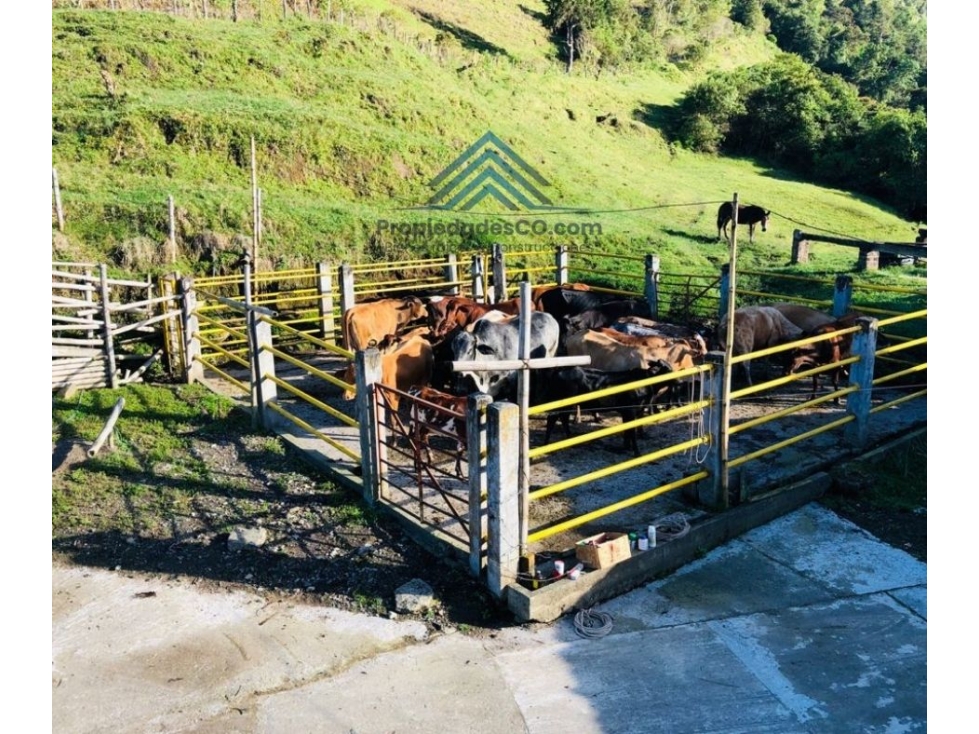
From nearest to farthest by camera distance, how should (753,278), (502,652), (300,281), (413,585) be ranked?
(502,652)
(413,585)
(300,281)
(753,278)

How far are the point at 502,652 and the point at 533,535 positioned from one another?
86 cm

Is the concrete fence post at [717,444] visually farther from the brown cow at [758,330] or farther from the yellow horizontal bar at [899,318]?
the brown cow at [758,330]

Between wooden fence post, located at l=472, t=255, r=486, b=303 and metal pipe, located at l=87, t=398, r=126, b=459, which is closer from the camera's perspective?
metal pipe, located at l=87, t=398, r=126, b=459

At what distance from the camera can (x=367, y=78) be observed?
84.5 ft

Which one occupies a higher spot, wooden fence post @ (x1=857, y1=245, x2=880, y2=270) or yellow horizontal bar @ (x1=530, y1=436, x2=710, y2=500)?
wooden fence post @ (x1=857, y1=245, x2=880, y2=270)

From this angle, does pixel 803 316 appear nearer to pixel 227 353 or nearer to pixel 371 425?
pixel 371 425

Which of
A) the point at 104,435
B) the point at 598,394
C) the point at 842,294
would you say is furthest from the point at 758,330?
the point at 104,435

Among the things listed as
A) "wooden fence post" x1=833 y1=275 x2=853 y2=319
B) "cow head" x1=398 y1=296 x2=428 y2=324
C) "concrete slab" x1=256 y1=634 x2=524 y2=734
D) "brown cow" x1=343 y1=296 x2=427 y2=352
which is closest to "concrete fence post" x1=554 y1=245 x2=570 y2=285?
"brown cow" x1=343 y1=296 x2=427 y2=352

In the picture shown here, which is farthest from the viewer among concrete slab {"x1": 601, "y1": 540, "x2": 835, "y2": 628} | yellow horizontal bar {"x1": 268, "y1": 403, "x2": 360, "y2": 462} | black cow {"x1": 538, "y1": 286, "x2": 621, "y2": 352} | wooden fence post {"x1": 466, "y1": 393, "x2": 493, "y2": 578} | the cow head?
black cow {"x1": 538, "y1": 286, "x2": 621, "y2": 352}

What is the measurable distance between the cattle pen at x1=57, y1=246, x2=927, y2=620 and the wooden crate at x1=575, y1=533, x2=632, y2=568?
0.07 m

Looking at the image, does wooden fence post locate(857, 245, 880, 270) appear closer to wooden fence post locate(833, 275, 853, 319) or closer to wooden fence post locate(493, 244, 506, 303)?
wooden fence post locate(833, 275, 853, 319)

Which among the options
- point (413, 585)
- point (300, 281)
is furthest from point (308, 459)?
point (300, 281)

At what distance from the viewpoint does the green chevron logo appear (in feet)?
70.9

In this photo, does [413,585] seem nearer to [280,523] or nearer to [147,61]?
[280,523]
